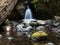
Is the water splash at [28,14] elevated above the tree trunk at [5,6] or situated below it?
below

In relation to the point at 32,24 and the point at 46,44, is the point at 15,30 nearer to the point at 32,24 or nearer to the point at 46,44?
the point at 32,24

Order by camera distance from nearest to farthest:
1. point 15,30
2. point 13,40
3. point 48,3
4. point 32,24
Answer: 1. point 13,40
2. point 15,30
3. point 32,24
4. point 48,3

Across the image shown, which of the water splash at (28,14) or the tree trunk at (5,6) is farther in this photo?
the water splash at (28,14)

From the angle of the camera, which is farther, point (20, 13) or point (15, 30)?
point (20, 13)

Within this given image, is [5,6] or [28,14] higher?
[5,6]

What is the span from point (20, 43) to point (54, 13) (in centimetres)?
664

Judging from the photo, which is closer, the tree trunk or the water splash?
the tree trunk

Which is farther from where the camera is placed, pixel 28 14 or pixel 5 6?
pixel 28 14

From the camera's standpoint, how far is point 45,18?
1571 cm

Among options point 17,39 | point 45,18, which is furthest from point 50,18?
point 17,39

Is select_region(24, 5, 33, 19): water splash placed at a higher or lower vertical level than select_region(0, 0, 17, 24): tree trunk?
lower

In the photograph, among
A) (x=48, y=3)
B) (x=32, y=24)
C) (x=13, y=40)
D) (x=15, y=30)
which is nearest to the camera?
(x=13, y=40)

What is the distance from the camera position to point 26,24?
1376 centimetres

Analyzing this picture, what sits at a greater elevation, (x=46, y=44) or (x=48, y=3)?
(x=48, y=3)
